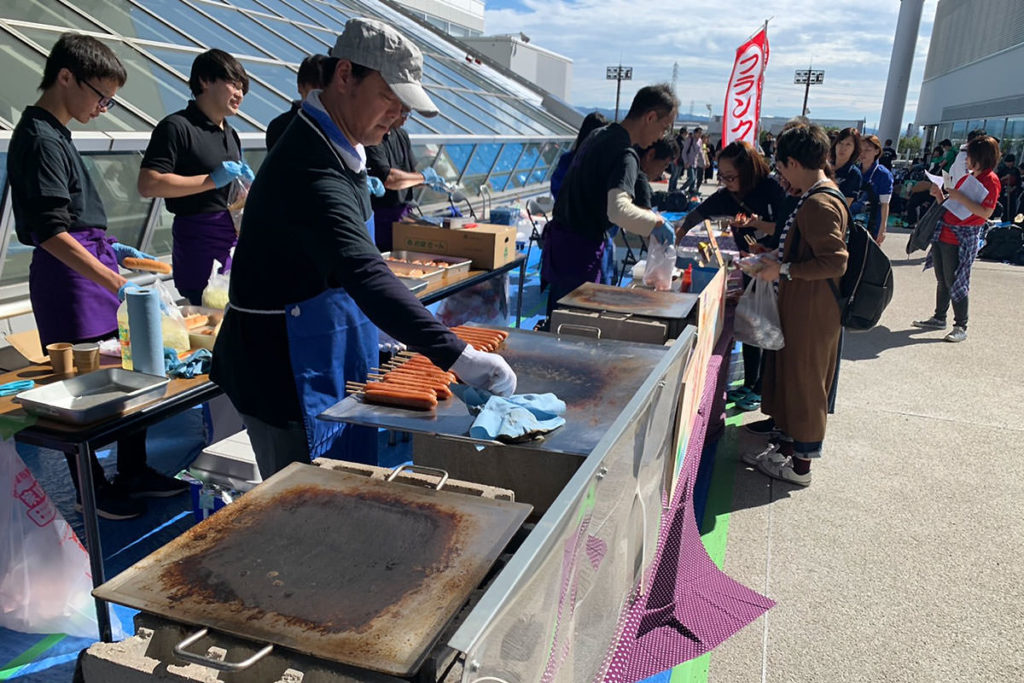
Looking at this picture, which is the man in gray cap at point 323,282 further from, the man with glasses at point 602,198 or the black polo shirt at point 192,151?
the man with glasses at point 602,198

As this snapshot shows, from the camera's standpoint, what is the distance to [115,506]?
3.27 metres

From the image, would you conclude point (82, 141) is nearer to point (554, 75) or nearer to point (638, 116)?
point (638, 116)

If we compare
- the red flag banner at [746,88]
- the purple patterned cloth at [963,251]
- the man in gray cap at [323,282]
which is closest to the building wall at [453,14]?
the red flag banner at [746,88]

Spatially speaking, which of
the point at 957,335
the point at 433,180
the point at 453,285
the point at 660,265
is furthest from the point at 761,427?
the point at 957,335

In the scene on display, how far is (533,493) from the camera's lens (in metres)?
2.02

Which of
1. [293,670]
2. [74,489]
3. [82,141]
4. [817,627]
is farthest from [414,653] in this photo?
[82,141]

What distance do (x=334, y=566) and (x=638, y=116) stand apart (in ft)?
10.4

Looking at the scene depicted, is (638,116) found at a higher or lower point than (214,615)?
higher

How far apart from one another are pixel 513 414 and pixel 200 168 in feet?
7.95

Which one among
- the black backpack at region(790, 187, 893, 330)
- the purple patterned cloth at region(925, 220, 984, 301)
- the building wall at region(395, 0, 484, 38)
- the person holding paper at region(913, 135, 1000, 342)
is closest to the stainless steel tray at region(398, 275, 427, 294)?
the black backpack at region(790, 187, 893, 330)

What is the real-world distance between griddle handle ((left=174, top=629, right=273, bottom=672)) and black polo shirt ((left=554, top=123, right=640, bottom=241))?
305 cm

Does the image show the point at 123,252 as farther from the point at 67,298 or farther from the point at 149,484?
the point at 149,484

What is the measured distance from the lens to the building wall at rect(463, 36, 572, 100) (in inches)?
1179

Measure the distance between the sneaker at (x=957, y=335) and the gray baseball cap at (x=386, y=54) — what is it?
7.15m
